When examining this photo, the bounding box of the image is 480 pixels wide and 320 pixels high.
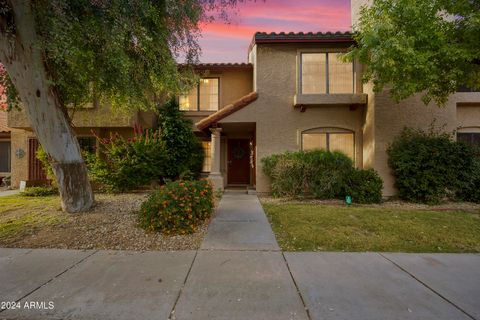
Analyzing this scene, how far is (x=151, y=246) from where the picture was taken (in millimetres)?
4305

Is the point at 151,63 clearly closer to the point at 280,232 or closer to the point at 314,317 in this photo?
the point at 280,232

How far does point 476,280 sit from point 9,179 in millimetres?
18171

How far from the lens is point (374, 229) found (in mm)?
5188

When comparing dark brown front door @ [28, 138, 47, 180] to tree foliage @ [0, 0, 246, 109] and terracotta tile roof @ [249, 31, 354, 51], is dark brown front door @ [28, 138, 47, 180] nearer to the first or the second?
tree foliage @ [0, 0, 246, 109]

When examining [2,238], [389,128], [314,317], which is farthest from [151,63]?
[389,128]

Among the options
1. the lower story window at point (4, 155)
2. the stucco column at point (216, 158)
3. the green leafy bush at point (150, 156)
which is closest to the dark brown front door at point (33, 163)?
the lower story window at point (4, 155)

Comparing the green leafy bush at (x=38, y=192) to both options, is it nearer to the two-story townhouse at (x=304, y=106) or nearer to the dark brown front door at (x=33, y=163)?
the dark brown front door at (x=33, y=163)

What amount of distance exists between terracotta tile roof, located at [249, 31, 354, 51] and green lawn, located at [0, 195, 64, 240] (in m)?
9.27

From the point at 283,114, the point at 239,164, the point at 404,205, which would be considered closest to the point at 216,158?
the point at 239,164

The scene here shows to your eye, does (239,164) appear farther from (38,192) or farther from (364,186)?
(38,192)

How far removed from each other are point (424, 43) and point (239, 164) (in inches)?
340

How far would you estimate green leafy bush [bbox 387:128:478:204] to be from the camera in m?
7.80

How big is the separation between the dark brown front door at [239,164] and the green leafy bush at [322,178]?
12.8ft

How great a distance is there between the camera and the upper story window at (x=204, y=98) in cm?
1195
